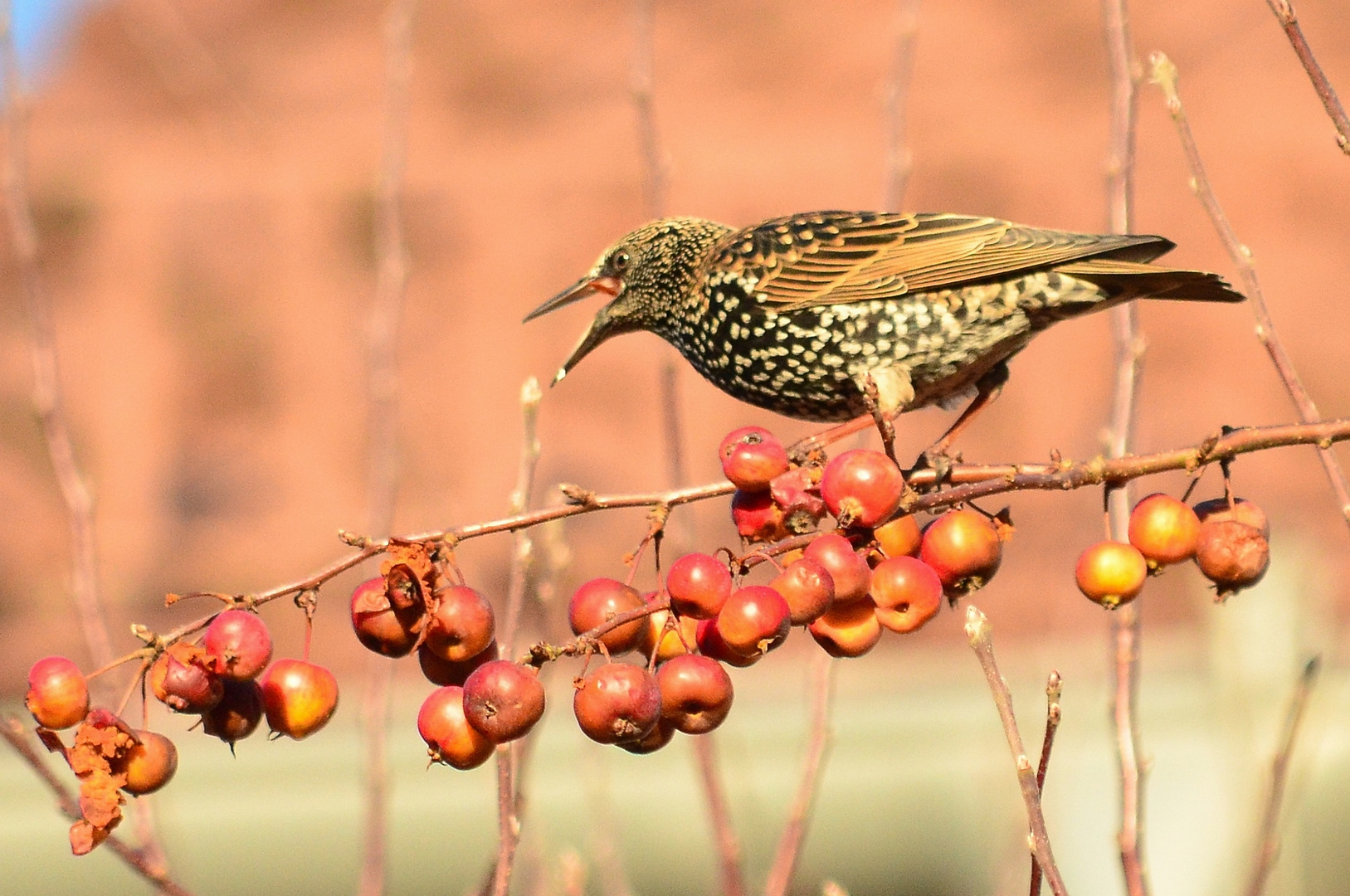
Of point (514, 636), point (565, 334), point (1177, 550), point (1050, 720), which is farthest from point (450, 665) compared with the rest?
point (565, 334)

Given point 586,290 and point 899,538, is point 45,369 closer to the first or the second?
point 586,290

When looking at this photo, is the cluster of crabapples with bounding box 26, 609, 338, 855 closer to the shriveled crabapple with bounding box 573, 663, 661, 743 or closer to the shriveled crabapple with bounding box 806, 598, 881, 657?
the shriveled crabapple with bounding box 573, 663, 661, 743

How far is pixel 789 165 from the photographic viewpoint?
23328 millimetres

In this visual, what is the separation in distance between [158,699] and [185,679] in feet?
0.13

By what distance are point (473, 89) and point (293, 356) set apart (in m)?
7.19

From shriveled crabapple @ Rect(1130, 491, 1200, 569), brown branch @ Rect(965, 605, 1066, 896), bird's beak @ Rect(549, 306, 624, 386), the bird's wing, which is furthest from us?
bird's beak @ Rect(549, 306, 624, 386)

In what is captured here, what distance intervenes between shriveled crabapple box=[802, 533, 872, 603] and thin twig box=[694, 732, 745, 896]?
1.45ft

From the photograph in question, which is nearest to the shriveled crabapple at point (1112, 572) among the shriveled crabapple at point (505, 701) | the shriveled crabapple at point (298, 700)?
the shriveled crabapple at point (505, 701)

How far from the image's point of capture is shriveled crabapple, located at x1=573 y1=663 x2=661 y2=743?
174cm

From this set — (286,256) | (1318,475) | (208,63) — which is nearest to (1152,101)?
(1318,475)

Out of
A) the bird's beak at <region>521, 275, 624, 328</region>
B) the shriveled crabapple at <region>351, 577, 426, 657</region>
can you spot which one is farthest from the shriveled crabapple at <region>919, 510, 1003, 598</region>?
the bird's beak at <region>521, 275, 624, 328</region>

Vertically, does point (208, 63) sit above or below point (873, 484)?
above

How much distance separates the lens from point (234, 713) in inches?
72.6

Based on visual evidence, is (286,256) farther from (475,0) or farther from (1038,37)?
(1038,37)
